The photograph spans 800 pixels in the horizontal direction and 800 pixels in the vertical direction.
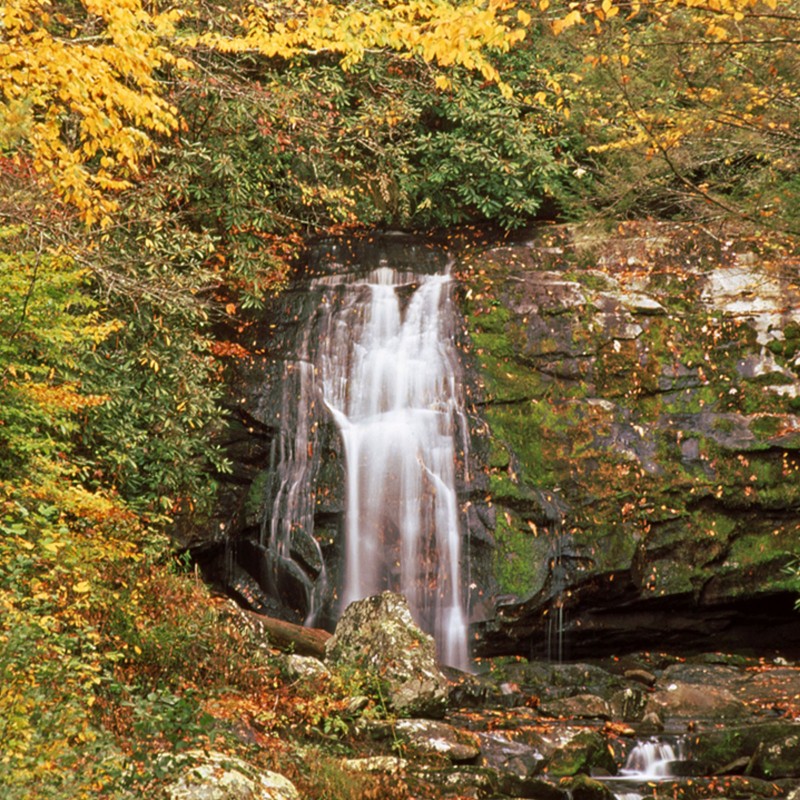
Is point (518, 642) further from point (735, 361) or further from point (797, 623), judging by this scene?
point (735, 361)

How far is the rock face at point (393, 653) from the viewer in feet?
27.1

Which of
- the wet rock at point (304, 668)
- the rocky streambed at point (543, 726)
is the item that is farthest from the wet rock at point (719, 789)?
the wet rock at point (304, 668)

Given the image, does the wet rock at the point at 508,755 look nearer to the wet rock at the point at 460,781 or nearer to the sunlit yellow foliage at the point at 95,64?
the wet rock at the point at 460,781

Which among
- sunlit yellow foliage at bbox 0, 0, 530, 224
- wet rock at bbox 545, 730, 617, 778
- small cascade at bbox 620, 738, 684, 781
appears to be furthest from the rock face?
sunlit yellow foliage at bbox 0, 0, 530, 224

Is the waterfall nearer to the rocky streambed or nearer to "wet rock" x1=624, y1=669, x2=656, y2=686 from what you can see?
the rocky streambed

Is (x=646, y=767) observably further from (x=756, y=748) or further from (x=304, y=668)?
(x=304, y=668)

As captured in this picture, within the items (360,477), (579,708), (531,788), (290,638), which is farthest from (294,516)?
(531,788)

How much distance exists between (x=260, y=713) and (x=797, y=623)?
7325mm

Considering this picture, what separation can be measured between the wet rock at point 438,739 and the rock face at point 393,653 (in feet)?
1.38

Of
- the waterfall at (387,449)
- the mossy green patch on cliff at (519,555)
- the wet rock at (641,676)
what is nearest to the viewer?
the wet rock at (641,676)

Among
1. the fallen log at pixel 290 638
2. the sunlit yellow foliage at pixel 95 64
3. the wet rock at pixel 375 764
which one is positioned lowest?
the wet rock at pixel 375 764

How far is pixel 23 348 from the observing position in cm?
733

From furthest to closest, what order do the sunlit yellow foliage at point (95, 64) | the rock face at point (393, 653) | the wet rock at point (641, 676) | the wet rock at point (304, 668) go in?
the wet rock at point (641, 676) → the rock face at point (393, 653) → the wet rock at point (304, 668) → the sunlit yellow foliage at point (95, 64)

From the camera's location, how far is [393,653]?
27.9 feet
